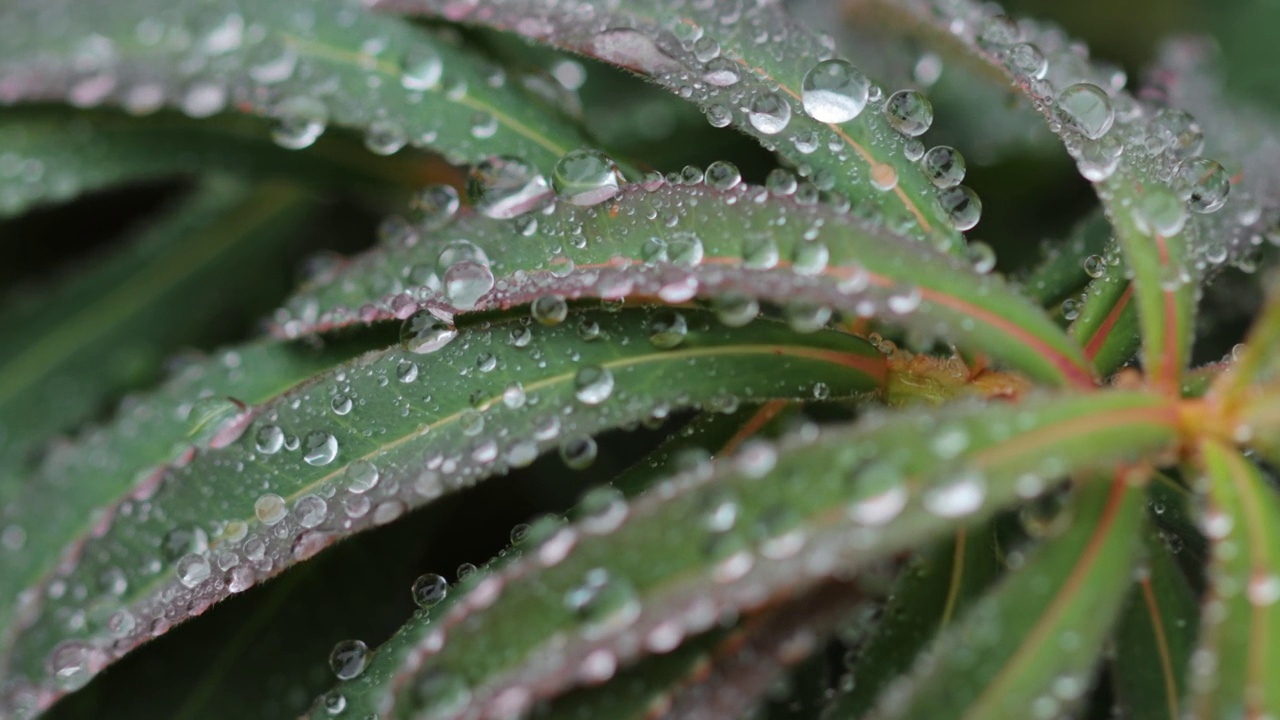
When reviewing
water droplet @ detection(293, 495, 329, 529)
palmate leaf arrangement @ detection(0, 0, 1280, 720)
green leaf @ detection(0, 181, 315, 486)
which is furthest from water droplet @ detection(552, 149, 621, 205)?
green leaf @ detection(0, 181, 315, 486)

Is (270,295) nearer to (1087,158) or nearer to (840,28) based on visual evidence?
(840,28)

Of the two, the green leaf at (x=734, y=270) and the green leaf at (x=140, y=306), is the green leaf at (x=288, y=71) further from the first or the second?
the green leaf at (x=140, y=306)

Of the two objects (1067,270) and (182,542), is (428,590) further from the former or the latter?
(1067,270)

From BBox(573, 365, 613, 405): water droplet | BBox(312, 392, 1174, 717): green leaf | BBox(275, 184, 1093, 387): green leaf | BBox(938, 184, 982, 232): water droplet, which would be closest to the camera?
BBox(312, 392, 1174, 717): green leaf

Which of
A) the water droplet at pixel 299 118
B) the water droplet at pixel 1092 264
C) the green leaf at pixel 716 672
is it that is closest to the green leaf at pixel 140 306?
the water droplet at pixel 299 118

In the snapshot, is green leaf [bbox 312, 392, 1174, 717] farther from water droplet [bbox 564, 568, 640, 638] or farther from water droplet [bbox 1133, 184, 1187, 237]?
water droplet [bbox 1133, 184, 1187, 237]

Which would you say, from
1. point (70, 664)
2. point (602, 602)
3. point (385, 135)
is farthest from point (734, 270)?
point (70, 664)
